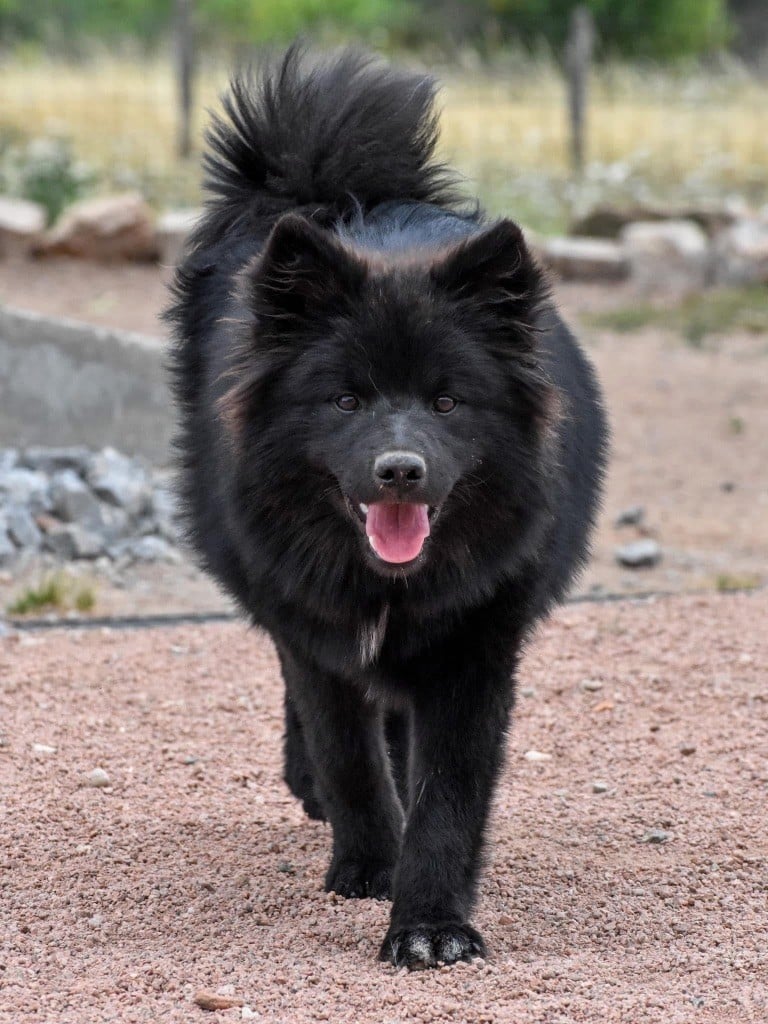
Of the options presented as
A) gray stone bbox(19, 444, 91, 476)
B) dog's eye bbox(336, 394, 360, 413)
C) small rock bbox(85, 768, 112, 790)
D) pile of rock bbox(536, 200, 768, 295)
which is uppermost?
pile of rock bbox(536, 200, 768, 295)

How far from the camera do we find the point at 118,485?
26.5ft

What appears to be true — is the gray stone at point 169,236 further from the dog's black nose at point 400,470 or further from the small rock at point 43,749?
the dog's black nose at point 400,470

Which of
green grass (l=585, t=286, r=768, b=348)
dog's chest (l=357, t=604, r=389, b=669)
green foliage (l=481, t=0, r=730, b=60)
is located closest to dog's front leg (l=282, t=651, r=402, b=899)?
dog's chest (l=357, t=604, r=389, b=669)

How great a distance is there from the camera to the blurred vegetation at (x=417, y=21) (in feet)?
128

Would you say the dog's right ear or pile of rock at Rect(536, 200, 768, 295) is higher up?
pile of rock at Rect(536, 200, 768, 295)

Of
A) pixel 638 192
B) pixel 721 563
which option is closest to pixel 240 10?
pixel 638 192

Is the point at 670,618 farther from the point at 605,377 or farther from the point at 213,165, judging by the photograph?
the point at 605,377

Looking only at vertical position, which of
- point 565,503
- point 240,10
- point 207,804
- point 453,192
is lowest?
point 207,804

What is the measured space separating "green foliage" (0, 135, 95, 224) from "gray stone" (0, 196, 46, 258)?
0.45m

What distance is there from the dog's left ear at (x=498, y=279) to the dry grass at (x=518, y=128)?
43.5 feet

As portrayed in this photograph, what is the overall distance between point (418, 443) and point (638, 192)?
15423mm

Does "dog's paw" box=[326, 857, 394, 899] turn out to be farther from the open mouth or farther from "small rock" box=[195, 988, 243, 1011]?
the open mouth

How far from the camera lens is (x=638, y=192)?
18078 millimetres

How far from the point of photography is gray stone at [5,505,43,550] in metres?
7.70
